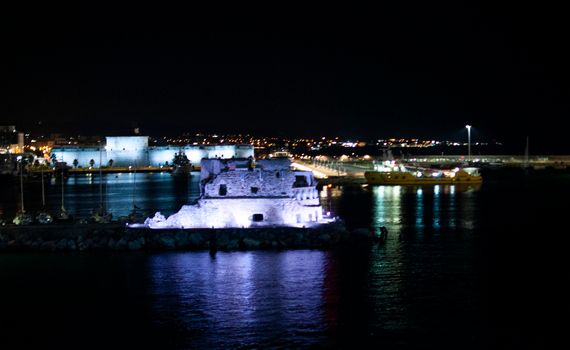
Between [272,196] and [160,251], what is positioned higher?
[272,196]

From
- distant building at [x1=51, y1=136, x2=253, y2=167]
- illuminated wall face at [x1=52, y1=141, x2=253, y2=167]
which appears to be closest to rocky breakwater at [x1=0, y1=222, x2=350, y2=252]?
distant building at [x1=51, y1=136, x2=253, y2=167]

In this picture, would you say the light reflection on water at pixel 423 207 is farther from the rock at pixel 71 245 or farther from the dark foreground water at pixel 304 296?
the rock at pixel 71 245

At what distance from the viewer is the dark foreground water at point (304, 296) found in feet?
35.1

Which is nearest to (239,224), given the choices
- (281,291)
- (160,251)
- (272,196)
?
(272,196)

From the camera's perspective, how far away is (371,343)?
409 inches

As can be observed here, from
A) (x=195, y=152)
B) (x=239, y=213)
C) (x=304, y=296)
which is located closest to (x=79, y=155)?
(x=195, y=152)

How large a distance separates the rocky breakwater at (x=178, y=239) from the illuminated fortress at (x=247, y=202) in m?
0.50

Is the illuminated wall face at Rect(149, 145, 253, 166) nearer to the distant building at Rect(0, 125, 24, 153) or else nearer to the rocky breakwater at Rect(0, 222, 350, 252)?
the distant building at Rect(0, 125, 24, 153)

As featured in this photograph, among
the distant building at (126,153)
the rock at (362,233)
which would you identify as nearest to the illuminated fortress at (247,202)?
the rock at (362,233)

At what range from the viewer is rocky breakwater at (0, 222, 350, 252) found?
16766mm

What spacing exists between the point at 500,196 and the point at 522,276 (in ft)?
64.5

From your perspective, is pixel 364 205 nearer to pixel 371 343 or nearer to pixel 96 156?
pixel 371 343

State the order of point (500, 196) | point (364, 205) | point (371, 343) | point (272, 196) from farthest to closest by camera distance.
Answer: point (500, 196) < point (364, 205) < point (272, 196) < point (371, 343)

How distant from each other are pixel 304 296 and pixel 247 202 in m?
5.34
